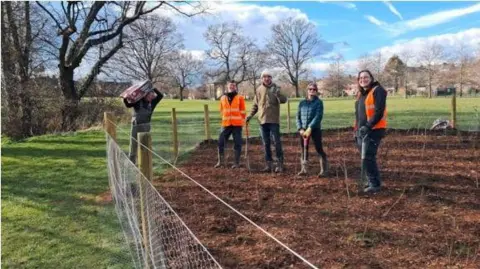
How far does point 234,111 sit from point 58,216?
3463mm

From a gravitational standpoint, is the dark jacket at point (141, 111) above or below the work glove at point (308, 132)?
above

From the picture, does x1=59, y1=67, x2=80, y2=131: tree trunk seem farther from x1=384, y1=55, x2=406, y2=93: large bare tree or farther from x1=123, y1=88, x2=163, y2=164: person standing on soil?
x1=384, y1=55, x2=406, y2=93: large bare tree

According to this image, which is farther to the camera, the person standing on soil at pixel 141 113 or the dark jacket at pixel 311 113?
the person standing on soil at pixel 141 113

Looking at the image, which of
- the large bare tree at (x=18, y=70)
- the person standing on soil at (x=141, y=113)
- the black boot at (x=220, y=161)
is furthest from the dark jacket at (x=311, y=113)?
the large bare tree at (x=18, y=70)

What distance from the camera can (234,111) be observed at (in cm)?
823

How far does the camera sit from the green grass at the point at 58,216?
4.66m

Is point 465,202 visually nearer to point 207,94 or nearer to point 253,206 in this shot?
point 253,206

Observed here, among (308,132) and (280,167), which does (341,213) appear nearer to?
(308,132)

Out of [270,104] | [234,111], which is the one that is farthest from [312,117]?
[234,111]

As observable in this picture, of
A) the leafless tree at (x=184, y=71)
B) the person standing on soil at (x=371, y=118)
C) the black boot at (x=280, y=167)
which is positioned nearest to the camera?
the person standing on soil at (x=371, y=118)

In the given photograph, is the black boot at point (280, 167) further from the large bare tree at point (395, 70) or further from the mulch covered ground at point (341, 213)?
the large bare tree at point (395, 70)

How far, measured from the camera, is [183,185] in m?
7.17

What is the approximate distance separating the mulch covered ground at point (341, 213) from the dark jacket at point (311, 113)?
858 mm

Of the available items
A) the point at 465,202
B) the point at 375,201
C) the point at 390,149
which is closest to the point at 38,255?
the point at 375,201
